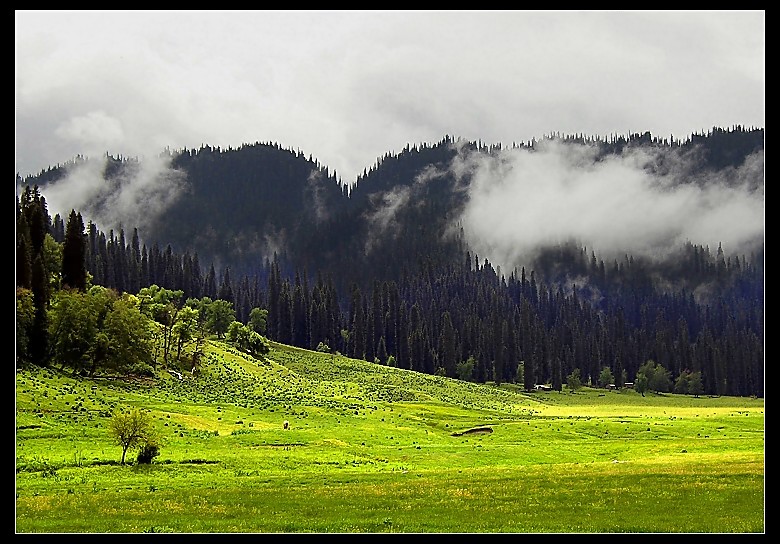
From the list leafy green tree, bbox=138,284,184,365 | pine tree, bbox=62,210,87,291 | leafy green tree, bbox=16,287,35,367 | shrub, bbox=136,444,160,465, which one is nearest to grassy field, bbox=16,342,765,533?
shrub, bbox=136,444,160,465

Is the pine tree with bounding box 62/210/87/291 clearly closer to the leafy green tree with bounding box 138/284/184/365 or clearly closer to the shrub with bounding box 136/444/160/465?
the leafy green tree with bounding box 138/284/184/365

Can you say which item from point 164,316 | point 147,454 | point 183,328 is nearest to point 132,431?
point 147,454

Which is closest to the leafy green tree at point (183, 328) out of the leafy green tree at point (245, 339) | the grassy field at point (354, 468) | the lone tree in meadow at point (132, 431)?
the grassy field at point (354, 468)

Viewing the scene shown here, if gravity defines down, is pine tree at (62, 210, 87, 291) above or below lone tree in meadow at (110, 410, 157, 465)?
above

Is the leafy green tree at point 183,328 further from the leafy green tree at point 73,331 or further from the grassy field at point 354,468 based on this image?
the leafy green tree at point 73,331

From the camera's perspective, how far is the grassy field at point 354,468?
93.3 ft

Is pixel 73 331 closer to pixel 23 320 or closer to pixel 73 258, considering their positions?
pixel 23 320

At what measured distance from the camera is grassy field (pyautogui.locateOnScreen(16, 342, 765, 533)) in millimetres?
28438
